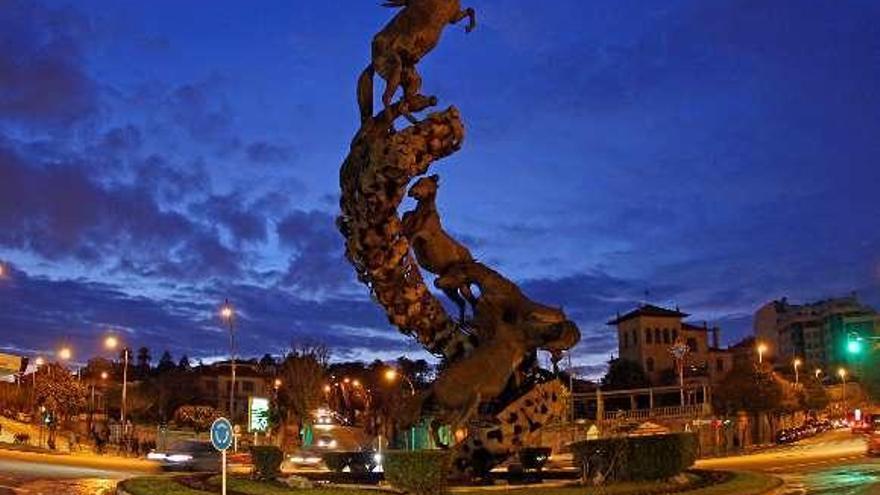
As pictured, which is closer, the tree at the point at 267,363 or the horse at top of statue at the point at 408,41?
the horse at top of statue at the point at 408,41

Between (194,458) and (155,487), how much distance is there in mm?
13251

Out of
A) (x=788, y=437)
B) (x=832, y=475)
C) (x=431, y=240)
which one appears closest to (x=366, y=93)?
(x=431, y=240)

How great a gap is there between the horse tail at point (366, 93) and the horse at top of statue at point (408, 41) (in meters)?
0.14

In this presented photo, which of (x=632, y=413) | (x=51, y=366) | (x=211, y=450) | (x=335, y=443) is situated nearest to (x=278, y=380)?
(x=51, y=366)

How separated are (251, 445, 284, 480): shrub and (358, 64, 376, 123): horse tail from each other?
32.2 ft

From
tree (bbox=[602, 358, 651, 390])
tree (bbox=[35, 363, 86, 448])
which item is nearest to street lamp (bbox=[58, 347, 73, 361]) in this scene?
tree (bbox=[35, 363, 86, 448])

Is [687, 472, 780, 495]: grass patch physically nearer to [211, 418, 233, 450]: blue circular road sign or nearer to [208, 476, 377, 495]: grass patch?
[208, 476, 377, 495]: grass patch

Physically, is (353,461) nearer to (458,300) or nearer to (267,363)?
(458,300)

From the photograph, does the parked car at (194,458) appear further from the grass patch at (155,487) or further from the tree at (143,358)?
the tree at (143,358)

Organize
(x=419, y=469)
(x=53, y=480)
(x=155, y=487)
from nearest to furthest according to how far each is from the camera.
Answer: (x=419, y=469)
(x=155, y=487)
(x=53, y=480)

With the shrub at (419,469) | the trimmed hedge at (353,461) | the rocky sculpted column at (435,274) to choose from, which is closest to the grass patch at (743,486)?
the rocky sculpted column at (435,274)

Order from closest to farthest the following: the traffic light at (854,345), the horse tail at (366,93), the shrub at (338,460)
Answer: the horse tail at (366,93) → the shrub at (338,460) → the traffic light at (854,345)

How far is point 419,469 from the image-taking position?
19.0 m

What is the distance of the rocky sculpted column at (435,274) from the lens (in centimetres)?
2183
